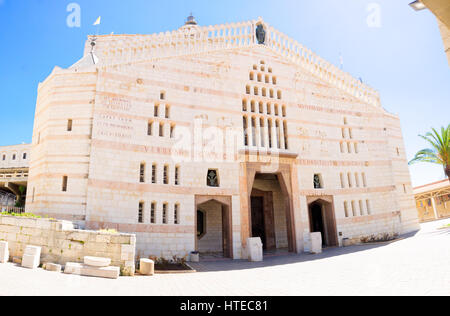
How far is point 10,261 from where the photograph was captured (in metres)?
12.3

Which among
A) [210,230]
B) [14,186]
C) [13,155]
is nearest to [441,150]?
[210,230]

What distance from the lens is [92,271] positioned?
10.6 metres

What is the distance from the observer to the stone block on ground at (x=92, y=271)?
10.6 m

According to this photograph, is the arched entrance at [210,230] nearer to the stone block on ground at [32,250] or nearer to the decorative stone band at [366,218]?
the decorative stone band at [366,218]

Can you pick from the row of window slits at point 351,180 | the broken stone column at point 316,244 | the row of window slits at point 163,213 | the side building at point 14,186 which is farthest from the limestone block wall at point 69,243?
the row of window slits at point 351,180

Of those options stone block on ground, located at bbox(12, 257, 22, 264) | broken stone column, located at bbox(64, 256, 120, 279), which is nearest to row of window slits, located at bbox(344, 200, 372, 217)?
broken stone column, located at bbox(64, 256, 120, 279)

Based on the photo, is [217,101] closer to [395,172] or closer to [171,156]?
[171,156]

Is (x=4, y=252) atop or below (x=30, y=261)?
atop

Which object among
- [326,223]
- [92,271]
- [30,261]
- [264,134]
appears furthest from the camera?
[326,223]

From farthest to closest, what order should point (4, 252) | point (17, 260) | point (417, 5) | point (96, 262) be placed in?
point (17, 260) → point (4, 252) → point (96, 262) → point (417, 5)

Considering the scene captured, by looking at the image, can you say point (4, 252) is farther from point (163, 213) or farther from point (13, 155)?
point (13, 155)

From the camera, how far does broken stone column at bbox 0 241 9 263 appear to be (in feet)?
39.3

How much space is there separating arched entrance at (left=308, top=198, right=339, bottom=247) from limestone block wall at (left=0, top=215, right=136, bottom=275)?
51.1ft

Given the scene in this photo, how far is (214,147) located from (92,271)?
38.5 ft
